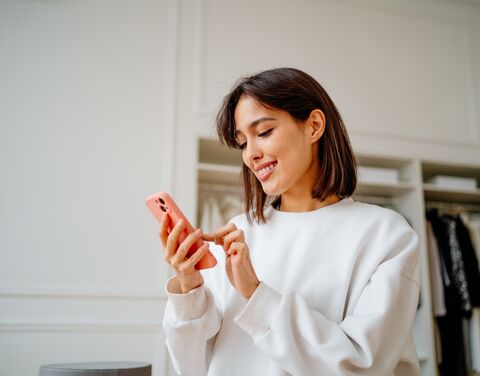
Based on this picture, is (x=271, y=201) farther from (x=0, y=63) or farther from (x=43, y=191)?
(x=0, y=63)

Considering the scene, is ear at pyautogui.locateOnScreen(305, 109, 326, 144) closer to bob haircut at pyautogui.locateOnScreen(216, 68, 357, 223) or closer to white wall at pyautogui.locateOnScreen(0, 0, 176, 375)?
bob haircut at pyautogui.locateOnScreen(216, 68, 357, 223)

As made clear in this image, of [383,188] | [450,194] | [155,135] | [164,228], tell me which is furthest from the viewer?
[450,194]

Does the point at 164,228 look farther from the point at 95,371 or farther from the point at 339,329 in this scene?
the point at 95,371

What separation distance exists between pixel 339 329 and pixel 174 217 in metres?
0.37

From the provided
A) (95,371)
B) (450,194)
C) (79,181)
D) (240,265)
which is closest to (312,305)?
(240,265)

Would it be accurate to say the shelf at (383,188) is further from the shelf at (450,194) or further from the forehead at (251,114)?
the forehead at (251,114)

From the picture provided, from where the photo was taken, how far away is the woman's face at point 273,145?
3.38 feet

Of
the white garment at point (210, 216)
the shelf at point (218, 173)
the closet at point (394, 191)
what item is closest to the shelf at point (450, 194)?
the closet at point (394, 191)

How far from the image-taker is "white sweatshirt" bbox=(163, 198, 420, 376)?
2.70 feet

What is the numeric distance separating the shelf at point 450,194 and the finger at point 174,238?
2.53 m

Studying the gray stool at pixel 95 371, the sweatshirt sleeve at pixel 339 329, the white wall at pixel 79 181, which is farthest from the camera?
the white wall at pixel 79 181

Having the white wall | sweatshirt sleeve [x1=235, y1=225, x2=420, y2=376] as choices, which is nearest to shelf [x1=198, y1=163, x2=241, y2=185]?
the white wall

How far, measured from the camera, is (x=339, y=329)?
0.84 metres

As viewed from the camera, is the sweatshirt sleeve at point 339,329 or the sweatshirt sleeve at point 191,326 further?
the sweatshirt sleeve at point 191,326
